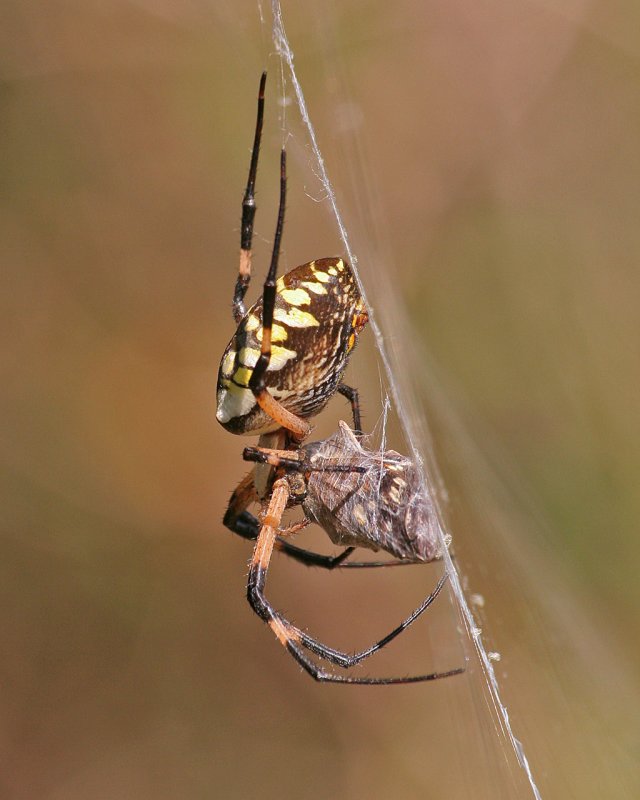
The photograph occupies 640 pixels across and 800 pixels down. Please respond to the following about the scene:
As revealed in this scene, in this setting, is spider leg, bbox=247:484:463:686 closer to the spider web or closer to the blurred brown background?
the spider web

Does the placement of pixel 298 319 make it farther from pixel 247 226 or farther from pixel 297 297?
pixel 247 226

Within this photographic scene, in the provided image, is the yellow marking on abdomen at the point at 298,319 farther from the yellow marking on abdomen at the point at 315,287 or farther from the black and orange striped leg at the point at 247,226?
the black and orange striped leg at the point at 247,226

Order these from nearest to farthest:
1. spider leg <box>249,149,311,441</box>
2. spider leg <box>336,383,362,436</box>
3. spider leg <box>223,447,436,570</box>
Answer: spider leg <box>249,149,311,441</box>
spider leg <box>336,383,362,436</box>
spider leg <box>223,447,436,570</box>

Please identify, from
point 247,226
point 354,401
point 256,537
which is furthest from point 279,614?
point 247,226

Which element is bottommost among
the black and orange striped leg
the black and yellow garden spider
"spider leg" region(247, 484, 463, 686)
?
"spider leg" region(247, 484, 463, 686)

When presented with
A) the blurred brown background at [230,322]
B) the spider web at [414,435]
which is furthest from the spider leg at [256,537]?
the blurred brown background at [230,322]

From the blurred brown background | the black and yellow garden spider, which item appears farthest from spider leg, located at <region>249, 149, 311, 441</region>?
the blurred brown background

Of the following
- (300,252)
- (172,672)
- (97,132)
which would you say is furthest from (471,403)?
(97,132)
